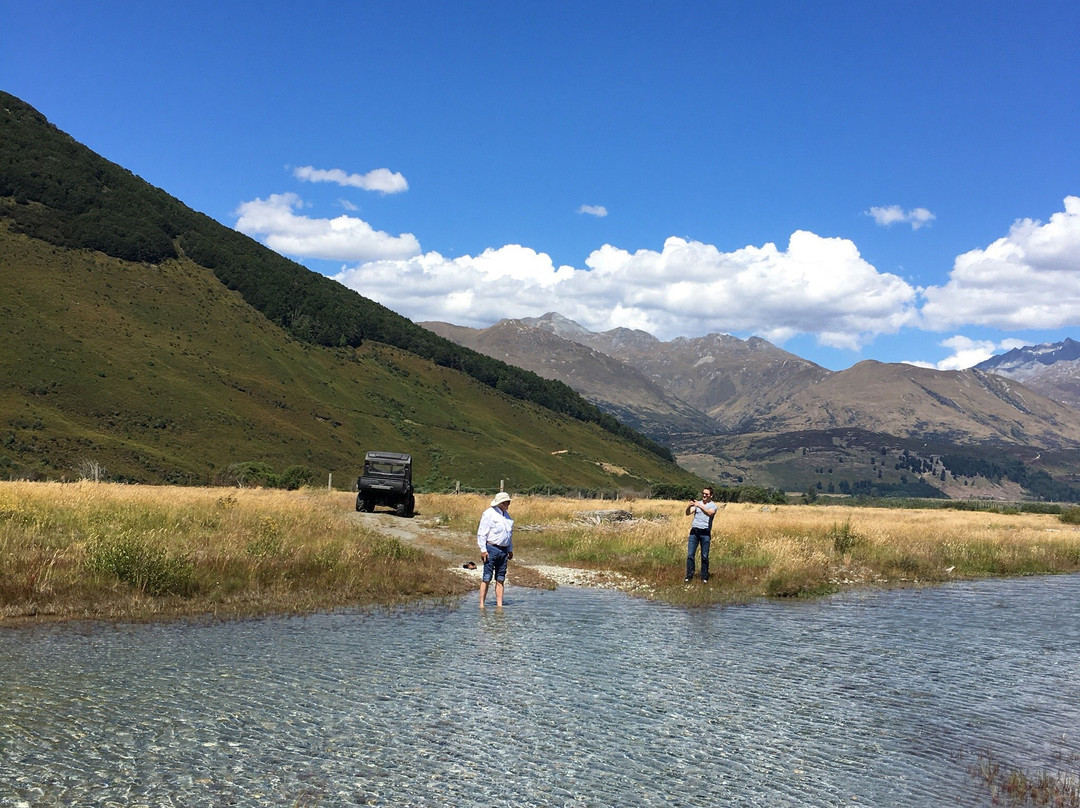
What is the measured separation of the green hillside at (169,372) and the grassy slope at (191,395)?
0.33 meters

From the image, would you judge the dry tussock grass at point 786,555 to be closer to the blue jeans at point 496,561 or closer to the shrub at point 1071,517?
the blue jeans at point 496,561

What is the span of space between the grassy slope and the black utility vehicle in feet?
124

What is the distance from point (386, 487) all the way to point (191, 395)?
85113mm

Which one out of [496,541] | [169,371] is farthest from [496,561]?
[169,371]

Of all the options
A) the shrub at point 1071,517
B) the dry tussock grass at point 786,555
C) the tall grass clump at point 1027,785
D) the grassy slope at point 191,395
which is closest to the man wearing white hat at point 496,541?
the dry tussock grass at point 786,555

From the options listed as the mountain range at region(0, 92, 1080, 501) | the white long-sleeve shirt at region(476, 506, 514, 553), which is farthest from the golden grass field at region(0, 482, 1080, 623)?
the mountain range at region(0, 92, 1080, 501)

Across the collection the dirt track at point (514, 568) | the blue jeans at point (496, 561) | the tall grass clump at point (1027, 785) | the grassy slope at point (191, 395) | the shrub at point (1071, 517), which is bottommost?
the dirt track at point (514, 568)

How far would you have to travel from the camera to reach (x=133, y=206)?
591ft

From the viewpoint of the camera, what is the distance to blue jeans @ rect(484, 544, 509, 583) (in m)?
16.9

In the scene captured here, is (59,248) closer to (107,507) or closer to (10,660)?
(107,507)

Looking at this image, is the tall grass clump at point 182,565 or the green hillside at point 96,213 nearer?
the tall grass clump at point 182,565

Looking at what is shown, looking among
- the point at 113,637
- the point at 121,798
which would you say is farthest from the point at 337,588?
the point at 121,798

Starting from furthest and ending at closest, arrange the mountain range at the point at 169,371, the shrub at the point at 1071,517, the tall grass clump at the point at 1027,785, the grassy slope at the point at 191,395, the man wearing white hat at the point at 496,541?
the mountain range at the point at 169,371 < the grassy slope at the point at 191,395 < the shrub at the point at 1071,517 < the man wearing white hat at the point at 496,541 < the tall grass clump at the point at 1027,785

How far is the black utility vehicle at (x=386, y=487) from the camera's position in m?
45.1
